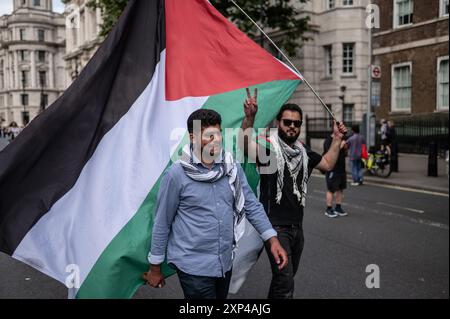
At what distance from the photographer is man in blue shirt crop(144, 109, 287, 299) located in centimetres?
269

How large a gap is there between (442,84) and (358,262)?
19304 millimetres


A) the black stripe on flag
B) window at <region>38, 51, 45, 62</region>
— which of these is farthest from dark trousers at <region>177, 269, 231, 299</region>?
window at <region>38, 51, 45, 62</region>

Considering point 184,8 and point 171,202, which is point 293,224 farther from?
point 184,8

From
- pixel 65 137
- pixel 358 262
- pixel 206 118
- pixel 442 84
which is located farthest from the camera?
pixel 442 84

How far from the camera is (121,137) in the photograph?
9.90 ft

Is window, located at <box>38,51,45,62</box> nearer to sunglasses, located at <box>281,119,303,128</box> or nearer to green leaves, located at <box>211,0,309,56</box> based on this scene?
sunglasses, located at <box>281,119,303,128</box>

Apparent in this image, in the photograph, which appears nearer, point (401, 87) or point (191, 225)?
point (191, 225)

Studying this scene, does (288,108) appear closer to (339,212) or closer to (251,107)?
(251,107)

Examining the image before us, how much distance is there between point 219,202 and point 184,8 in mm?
1345

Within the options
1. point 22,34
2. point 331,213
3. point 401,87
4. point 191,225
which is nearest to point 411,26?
point 401,87

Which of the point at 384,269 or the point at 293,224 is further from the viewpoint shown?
the point at 384,269

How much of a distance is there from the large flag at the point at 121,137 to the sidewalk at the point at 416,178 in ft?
34.1

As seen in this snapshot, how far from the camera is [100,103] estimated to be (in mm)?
3027
